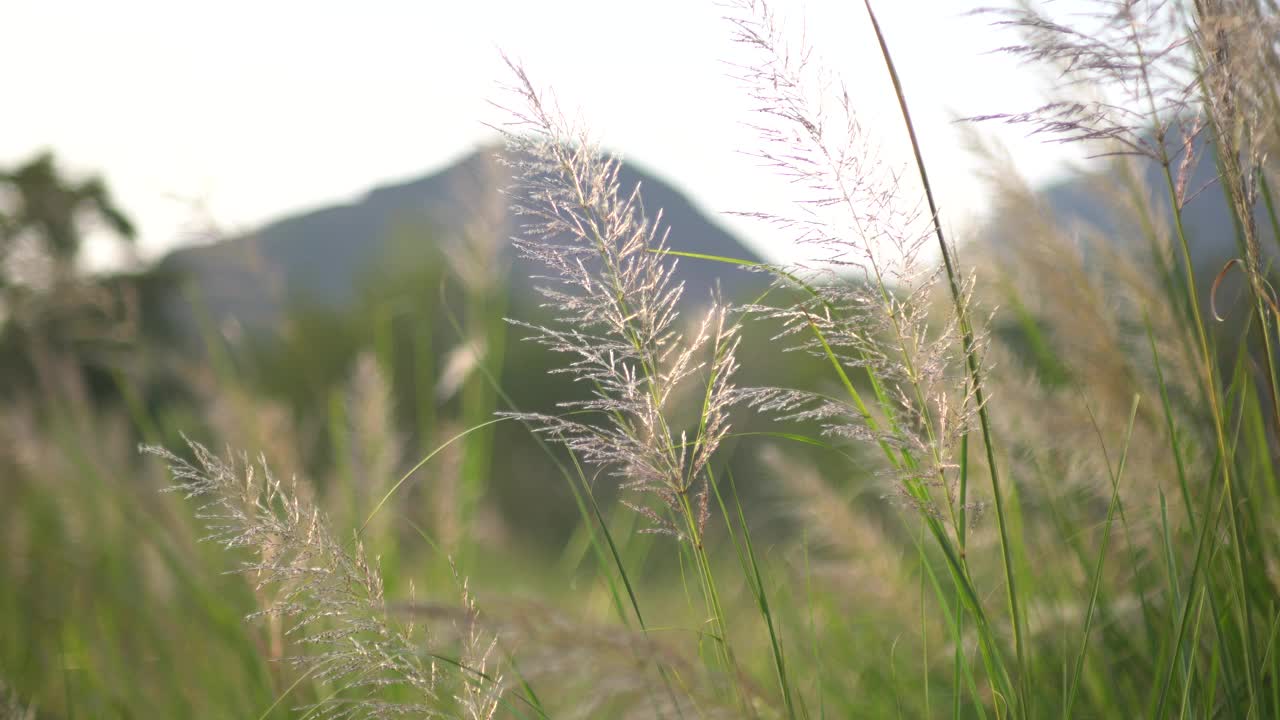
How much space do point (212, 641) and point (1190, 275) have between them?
303cm

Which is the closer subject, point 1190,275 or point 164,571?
point 1190,275

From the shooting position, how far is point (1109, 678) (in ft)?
4.54

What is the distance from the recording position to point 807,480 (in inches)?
98.3

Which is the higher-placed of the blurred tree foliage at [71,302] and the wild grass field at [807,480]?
the blurred tree foliage at [71,302]

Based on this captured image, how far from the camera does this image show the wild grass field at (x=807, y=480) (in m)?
1.02

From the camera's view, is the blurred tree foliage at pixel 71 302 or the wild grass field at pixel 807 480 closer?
the wild grass field at pixel 807 480

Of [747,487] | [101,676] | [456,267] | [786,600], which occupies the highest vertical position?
[456,267]

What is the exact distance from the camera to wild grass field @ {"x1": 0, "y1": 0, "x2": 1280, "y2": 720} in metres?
1.02

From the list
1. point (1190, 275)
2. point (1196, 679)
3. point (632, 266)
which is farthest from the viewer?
point (1196, 679)

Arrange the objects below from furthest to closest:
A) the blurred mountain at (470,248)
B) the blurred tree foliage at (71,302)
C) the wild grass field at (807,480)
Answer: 1. the blurred tree foliage at (71,302)
2. the blurred mountain at (470,248)
3. the wild grass field at (807,480)

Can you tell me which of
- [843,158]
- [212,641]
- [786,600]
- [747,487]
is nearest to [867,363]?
[843,158]

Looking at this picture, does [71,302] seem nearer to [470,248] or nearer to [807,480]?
[470,248]

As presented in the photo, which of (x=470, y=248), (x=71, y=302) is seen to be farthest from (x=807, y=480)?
(x=71, y=302)

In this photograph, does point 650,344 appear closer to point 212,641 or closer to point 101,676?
point 101,676
